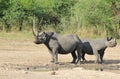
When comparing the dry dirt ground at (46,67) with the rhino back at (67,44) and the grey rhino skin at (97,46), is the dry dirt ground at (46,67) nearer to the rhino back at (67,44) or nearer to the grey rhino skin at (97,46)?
the grey rhino skin at (97,46)

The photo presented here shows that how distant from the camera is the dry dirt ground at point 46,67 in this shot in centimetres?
1435

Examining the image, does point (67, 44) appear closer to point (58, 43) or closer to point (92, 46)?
point (58, 43)

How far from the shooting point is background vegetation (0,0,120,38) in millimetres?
37031

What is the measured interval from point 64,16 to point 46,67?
958 inches

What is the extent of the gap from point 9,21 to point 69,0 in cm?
717

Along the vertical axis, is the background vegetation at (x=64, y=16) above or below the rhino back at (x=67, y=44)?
above

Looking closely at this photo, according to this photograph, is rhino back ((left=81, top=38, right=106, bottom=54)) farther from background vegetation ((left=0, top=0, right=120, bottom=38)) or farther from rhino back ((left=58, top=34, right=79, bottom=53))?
background vegetation ((left=0, top=0, right=120, bottom=38))

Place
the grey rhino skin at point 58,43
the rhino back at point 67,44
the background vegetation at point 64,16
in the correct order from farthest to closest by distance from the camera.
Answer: the background vegetation at point 64,16
the rhino back at point 67,44
the grey rhino skin at point 58,43

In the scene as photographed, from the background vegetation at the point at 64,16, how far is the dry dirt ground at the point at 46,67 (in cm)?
976

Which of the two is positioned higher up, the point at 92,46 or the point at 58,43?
the point at 58,43

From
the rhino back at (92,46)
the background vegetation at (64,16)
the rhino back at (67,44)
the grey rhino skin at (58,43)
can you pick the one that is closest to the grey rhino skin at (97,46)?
the rhino back at (92,46)

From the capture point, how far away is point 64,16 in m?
42.0

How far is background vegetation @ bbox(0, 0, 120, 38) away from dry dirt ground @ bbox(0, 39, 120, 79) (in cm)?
976

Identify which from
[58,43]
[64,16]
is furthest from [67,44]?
[64,16]
